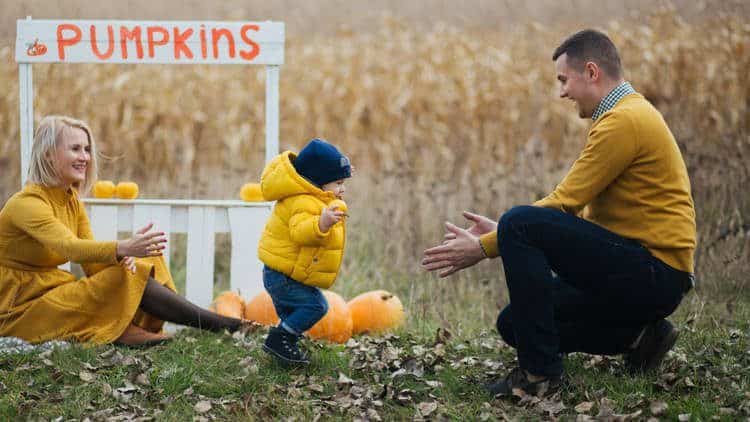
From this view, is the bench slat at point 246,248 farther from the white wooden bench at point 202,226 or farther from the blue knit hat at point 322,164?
the blue knit hat at point 322,164

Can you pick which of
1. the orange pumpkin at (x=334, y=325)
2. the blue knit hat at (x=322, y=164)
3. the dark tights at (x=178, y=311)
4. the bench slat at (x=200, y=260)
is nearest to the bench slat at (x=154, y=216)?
the bench slat at (x=200, y=260)

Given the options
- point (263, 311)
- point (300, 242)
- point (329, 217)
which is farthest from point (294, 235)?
point (263, 311)

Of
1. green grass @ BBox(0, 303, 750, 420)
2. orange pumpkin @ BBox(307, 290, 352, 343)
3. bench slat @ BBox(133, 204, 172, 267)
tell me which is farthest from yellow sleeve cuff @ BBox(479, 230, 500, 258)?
bench slat @ BBox(133, 204, 172, 267)

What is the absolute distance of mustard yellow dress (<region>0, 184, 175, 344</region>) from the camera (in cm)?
469

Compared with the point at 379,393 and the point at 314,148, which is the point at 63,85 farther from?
the point at 379,393

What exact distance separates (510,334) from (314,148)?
1.23 metres

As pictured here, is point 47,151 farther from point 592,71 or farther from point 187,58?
point 592,71

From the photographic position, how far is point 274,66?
5.48 m

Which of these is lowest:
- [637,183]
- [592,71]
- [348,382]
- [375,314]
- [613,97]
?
[348,382]

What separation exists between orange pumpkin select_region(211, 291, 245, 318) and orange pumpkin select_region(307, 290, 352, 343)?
519 mm

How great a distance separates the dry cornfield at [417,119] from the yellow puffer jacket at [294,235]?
7.55 feet

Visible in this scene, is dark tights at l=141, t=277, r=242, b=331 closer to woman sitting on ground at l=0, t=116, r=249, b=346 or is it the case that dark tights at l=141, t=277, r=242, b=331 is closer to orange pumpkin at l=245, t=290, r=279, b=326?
woman sitting on ground at l=0, t=116, r=249, b=346

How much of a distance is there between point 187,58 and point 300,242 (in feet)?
6.39

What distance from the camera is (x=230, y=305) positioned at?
525 centimetres
